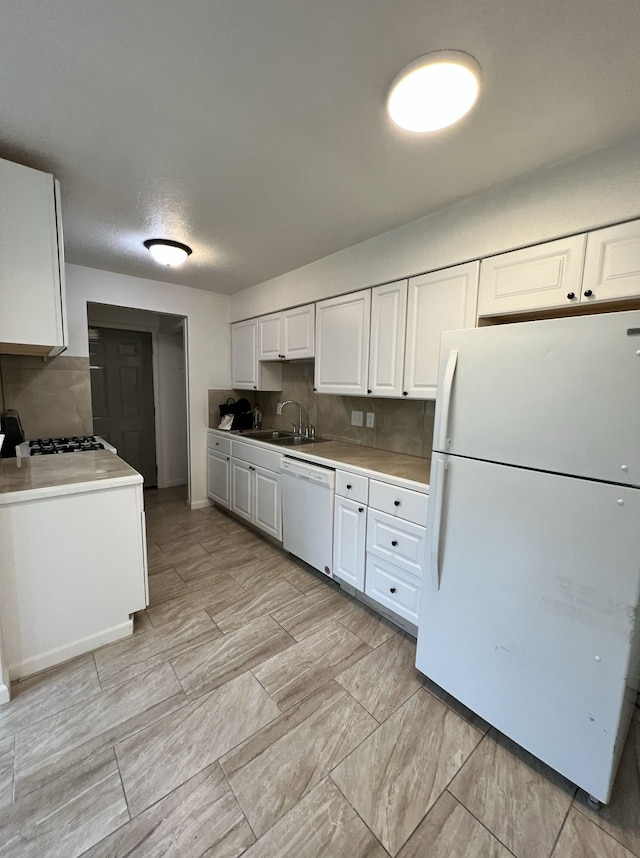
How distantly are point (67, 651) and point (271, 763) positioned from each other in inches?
46.8

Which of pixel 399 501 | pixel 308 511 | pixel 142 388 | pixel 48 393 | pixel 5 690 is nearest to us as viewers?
pixel 5 690

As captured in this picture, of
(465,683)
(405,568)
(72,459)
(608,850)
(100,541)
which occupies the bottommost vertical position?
(608,850)

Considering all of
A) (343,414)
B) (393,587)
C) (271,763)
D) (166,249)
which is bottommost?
(271,763)

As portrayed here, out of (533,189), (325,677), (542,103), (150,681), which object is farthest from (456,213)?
(150,681)

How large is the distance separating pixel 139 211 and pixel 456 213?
1.78 m

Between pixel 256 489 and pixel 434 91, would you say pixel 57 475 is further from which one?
pixel 434 91

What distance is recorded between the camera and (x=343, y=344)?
2562 millimetres

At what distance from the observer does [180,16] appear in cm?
93

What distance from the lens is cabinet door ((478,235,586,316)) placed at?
1487 millimetres

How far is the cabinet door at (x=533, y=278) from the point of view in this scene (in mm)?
1487

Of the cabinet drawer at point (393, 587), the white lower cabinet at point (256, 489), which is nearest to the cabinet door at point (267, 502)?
the white lower cabinet at point (256, 489)

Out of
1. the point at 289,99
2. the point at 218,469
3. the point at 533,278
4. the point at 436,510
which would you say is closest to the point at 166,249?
the point at 289,99

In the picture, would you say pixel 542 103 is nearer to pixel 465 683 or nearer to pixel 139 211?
pixel 139 211

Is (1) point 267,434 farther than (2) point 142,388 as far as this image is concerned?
No
